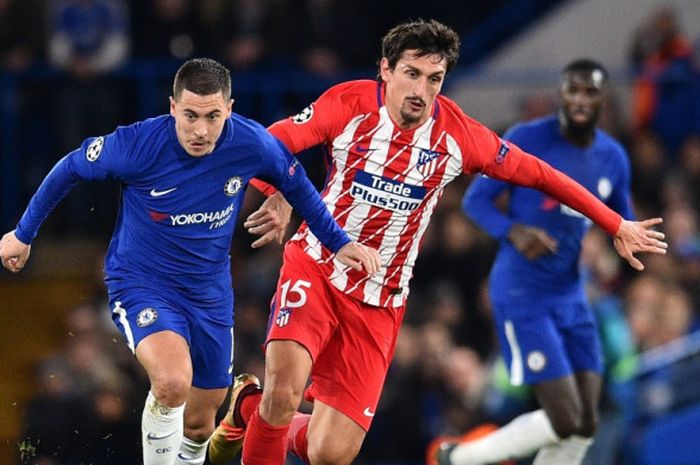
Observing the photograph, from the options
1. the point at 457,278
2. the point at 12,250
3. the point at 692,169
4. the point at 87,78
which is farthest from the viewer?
the point at 692,169

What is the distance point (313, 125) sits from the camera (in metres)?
7.86

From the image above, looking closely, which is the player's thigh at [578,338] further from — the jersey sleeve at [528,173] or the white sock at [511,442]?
the jersey sleeve at [528,173]

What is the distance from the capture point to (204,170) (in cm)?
750

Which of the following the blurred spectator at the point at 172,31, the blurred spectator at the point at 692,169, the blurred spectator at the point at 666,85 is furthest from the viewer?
the blurred spectator at the point at 666,85

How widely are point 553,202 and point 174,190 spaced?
2.67 meters

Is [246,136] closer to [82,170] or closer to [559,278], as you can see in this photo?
[82,170]

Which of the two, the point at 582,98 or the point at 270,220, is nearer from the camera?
the point at 270,220

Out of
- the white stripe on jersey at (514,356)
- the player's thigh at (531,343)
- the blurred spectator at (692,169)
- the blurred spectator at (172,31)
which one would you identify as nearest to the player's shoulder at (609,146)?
the player's thigh at (531,343)

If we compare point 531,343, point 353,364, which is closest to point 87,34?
point 531,343

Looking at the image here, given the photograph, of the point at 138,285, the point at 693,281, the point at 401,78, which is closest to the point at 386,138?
the point at 401,78

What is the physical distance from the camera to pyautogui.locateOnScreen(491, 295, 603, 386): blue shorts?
30.4ft

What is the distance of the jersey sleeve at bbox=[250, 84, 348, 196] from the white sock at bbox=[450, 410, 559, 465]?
96.9 inches

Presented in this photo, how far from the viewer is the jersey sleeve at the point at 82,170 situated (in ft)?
24.0

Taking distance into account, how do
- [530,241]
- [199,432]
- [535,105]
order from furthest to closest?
[535,105] → [530,241] → [199,432]
